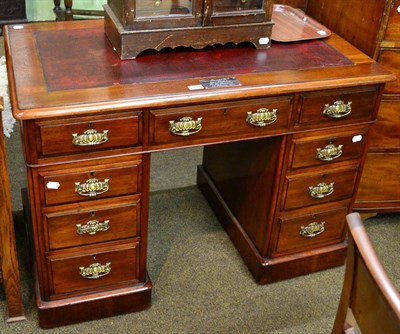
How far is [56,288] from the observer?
81.2 inches

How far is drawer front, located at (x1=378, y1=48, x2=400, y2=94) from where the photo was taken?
2264mm

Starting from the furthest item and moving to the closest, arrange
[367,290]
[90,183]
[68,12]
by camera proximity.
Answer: [68,12] < [90,183] < [367,290]

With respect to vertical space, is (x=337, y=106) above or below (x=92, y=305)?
above

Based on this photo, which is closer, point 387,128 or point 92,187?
point 92,187

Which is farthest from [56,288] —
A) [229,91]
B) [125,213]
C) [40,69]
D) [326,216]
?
[326,216]

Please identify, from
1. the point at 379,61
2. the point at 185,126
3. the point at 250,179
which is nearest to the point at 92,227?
the point at 185,126

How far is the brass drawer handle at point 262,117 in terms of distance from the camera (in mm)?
1953

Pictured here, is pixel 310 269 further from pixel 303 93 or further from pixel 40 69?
pixel 40 69

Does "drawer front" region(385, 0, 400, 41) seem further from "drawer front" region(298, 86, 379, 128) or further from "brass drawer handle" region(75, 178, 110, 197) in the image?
"brass drawer handle" region(75, 178, 110, 197)

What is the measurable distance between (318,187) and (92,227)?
84 centimetres

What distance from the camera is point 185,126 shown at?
1880 mm

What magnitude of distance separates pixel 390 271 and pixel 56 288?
4.41 feet

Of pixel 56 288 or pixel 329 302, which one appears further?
pixel 329 302

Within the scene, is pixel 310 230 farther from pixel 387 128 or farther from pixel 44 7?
pixel 44 7
